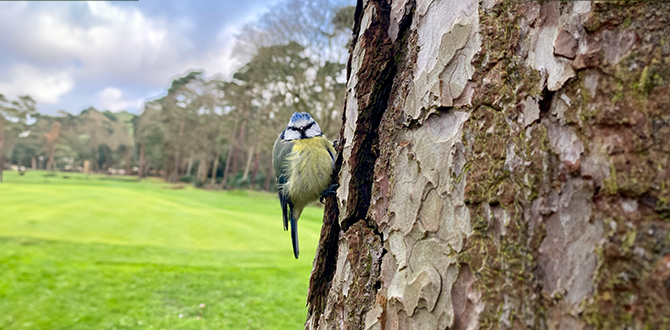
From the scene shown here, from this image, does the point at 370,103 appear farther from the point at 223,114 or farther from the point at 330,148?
the point at 223,114

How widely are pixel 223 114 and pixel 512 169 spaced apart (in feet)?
29.0

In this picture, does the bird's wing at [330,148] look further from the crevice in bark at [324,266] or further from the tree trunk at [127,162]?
the tree trunk at [127,162]

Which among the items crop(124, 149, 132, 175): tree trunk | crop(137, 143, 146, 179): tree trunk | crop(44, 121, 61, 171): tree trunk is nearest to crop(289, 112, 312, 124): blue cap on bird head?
crop(44, 121, 61, 171): tree trunk

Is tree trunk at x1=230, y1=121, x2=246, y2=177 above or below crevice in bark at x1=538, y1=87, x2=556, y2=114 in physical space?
above

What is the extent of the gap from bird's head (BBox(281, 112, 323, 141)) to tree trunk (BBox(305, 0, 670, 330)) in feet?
2.61

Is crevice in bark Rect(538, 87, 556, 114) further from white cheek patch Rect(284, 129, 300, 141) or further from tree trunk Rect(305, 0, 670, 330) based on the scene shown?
white cheek patch Rect(284, 129, 300, 141)

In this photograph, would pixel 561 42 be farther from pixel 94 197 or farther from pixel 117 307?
pixel 94 197

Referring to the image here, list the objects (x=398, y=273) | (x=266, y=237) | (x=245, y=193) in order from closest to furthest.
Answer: (x=398, y=273) < (x=266, y=237) < (x=245, y=193)

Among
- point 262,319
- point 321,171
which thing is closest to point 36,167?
point 262,319

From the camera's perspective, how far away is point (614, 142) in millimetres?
366

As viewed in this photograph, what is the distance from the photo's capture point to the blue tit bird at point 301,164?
4.36ft

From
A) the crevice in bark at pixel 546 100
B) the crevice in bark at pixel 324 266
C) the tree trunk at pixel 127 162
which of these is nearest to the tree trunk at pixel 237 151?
the tree trunk at pixel 127 162

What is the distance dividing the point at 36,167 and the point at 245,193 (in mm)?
4676

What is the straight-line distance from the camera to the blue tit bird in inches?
52.3
